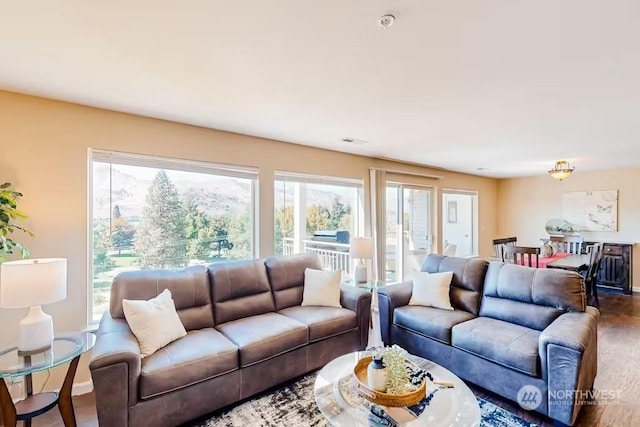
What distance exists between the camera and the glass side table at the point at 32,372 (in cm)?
180

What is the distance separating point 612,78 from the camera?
210 cm

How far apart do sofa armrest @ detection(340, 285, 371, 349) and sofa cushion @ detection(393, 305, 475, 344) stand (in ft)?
0.98

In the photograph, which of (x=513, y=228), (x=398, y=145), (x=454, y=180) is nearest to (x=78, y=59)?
(x=398, y=145)

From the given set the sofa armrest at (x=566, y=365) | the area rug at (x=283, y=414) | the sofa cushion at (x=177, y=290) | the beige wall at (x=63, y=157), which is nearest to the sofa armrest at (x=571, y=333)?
the sofa armrest at (x=566, y=365)

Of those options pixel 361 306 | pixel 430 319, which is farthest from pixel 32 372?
pixel 430 319

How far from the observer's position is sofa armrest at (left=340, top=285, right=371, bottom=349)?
3170 millimetres

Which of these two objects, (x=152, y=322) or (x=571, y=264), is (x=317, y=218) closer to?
(x=152, y=322)

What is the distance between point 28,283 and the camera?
6.22 feet

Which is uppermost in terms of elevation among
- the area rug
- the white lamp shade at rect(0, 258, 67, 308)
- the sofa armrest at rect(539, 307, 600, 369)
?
the white lamp shade at rect(0, 258, 67, 308)

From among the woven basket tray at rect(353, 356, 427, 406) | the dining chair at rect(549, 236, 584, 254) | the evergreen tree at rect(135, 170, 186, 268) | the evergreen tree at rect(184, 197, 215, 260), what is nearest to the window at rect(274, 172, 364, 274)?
the evergreen tree at rect(184, 197, 215, 260)

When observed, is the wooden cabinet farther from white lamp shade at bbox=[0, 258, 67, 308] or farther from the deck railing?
white lamp shade at bbox=[0, 258, 67, 308]

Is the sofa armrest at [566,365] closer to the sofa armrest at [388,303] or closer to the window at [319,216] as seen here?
the sofa armrest at [388,303]

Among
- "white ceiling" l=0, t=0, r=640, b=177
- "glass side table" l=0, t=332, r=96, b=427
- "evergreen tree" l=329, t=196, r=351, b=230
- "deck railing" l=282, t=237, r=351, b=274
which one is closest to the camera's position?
"white ceiling" l=0, t=0, r=640, b=177

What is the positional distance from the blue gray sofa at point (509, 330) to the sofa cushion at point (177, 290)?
1804mm
